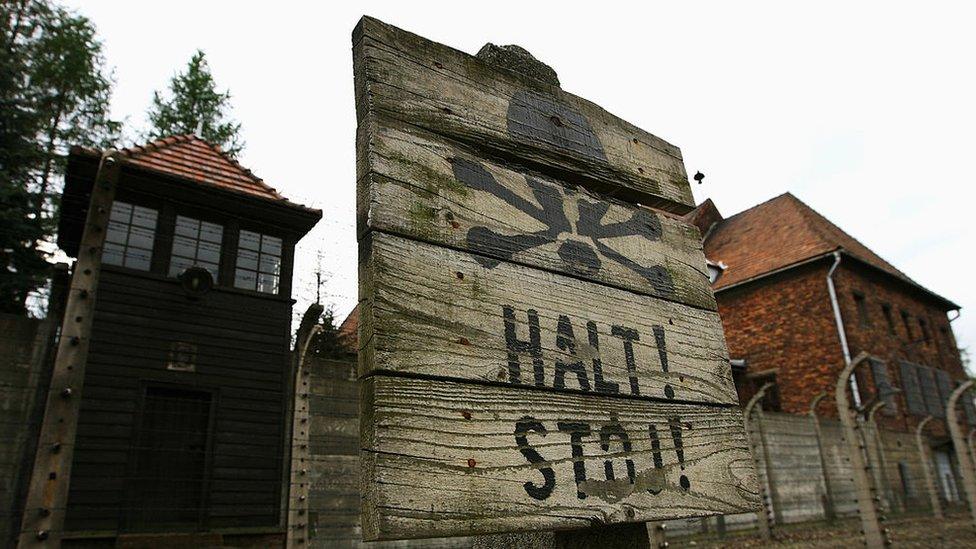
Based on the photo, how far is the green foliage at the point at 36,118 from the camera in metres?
12.2

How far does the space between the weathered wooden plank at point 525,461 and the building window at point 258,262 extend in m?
11.1

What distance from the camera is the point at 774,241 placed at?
23172mm

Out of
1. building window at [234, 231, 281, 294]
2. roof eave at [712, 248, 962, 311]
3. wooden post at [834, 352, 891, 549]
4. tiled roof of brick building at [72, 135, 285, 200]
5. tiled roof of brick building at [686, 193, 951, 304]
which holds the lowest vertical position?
wooden post at [834, 352, 891, 549]

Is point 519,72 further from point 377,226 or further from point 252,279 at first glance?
point 252,279

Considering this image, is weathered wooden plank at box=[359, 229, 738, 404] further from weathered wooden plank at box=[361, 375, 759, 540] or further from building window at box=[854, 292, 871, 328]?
building window at box=[854, 292, 871, 328]

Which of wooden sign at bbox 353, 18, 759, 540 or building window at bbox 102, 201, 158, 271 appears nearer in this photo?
wooden sign at bbox 353, 18, 759, 540

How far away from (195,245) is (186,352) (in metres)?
2.04

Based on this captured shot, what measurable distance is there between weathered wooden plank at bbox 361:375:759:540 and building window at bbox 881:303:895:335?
24694 millimetres

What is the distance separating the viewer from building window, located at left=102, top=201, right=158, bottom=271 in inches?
412

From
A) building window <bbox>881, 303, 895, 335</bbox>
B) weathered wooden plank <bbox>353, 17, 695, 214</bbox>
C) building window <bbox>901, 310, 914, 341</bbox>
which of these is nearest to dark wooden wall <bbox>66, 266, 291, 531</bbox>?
weathered wooden plank <bbox>353, 17, 695, 214</bbox>

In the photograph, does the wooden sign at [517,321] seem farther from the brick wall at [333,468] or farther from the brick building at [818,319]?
the brick building at [818,319]

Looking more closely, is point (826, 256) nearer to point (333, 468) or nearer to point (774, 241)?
point (774, 241)

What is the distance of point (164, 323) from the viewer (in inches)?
410

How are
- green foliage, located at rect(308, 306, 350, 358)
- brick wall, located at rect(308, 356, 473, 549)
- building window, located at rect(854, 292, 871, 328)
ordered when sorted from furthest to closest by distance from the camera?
building window, located at rect(854, 292, 871, 328), green foliage, located at rect(308, 306, 350, 358), brick wall, located at rect(308, 356, 473, 549)
